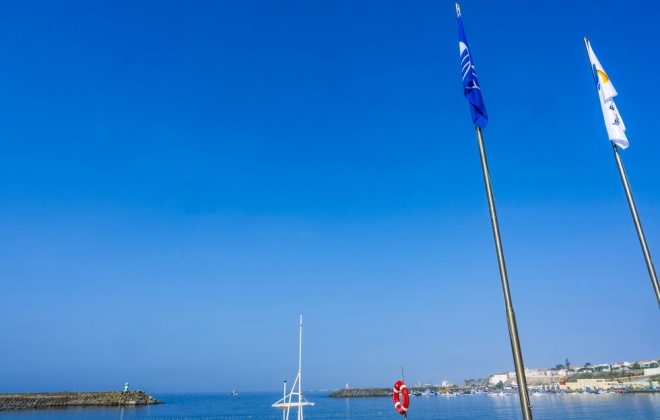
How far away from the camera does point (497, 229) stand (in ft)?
23.4

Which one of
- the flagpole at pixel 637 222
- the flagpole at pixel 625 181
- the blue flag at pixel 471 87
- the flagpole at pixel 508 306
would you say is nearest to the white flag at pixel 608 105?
the flagpole at pixel 625 181

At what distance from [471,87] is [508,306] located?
4356mm

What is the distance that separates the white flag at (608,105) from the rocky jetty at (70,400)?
138165 millimetres

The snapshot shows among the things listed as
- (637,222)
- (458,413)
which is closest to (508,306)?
(637,222)

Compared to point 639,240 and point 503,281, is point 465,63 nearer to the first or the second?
point 503,281

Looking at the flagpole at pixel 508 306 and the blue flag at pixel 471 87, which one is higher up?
the blue flag at pixel 471 87

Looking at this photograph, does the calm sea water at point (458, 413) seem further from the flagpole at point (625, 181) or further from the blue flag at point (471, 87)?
the blue flag at point (471, 87)

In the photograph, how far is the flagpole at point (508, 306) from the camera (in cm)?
593

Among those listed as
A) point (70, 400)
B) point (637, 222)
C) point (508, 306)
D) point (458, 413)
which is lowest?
point (458, 413)

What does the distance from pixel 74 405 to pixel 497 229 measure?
14254cm

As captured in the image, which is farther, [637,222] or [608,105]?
[608,105]

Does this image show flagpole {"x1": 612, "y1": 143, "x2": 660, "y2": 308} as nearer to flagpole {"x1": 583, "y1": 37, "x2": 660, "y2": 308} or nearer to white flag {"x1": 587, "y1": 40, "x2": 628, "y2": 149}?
flagpole {"x1": 583, "y1": 37, "x2": 660, "y2": 308}

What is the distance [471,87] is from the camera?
27.9 feet

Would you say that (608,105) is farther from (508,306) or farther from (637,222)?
(508,306)
